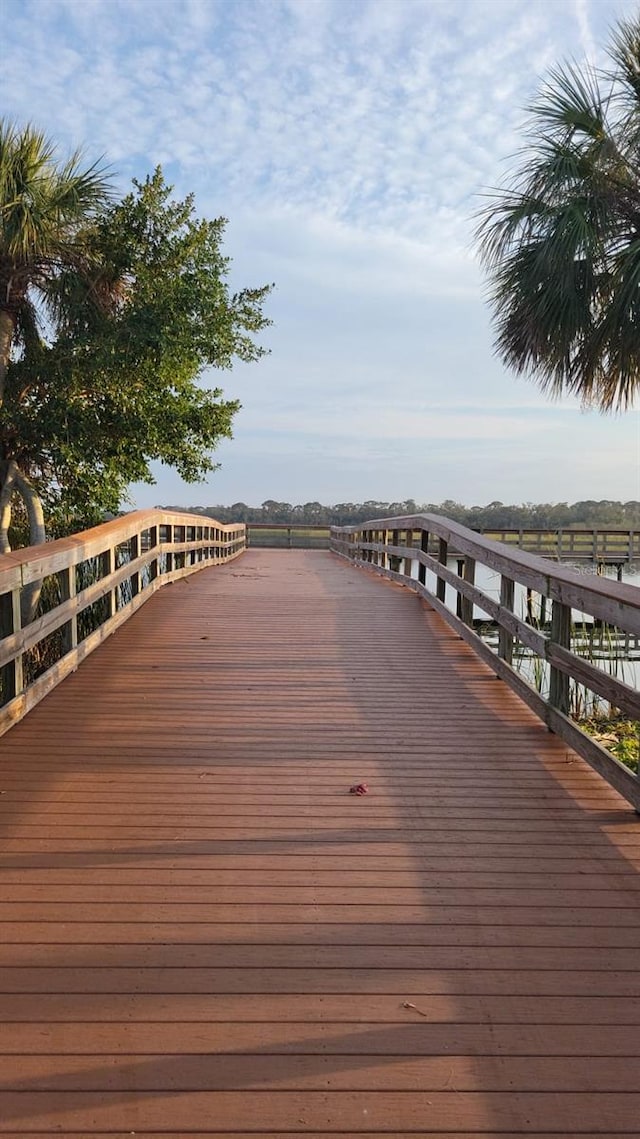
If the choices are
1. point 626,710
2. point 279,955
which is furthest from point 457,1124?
point 626,710

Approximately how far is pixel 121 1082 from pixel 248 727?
2.67 m

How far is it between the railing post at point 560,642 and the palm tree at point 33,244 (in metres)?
9.10

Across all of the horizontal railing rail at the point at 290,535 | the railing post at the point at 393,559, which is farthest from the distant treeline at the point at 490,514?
the railing post at the point at 393,559

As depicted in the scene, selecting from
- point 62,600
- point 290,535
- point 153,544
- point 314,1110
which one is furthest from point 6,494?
point 290,535

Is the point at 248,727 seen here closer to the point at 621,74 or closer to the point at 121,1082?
the point at 121,1082

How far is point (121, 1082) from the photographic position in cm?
184

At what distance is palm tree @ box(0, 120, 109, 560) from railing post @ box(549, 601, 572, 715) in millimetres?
9097

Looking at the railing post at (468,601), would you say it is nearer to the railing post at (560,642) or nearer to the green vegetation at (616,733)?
the green vegetation at (616,733)

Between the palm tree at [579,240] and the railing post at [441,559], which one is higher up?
the palm tree at [579,240]

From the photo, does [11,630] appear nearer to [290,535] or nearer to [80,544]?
[80,544]

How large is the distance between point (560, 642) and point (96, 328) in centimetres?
928

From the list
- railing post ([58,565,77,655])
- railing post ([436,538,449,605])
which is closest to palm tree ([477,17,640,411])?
railing post ([436,538,449,605])

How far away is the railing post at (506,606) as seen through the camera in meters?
5.50

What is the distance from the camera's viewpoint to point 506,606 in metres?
5.59
